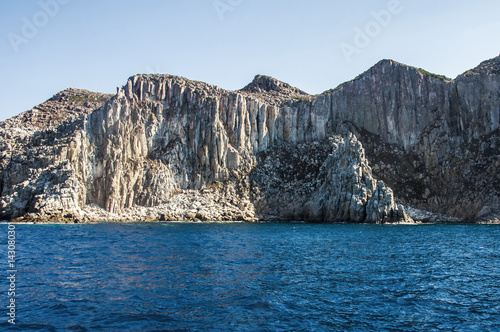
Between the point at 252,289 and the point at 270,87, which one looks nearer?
the point at 252,289

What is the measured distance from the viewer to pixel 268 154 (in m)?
111

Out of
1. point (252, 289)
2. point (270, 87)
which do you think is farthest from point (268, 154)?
point (252, 289)

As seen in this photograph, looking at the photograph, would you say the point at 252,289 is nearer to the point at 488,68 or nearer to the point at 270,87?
the point at 488,68

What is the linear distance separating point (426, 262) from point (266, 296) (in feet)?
62.4

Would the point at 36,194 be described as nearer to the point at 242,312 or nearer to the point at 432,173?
the point at 242,312

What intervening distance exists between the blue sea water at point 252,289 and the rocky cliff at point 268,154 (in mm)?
50668

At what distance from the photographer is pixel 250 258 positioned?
35.6 meters

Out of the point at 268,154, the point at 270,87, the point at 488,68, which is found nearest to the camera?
the point at 488,68

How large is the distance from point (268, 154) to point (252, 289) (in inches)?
3454

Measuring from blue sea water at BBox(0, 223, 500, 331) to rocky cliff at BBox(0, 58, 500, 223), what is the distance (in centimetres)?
5067

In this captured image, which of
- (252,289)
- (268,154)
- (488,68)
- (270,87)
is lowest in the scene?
(252,289)

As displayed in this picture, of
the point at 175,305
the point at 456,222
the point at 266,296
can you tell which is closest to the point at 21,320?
the point at 175,305

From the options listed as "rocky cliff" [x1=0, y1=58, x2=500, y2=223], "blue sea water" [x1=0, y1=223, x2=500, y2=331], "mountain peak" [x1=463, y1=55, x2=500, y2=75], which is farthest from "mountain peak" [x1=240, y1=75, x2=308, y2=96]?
"blue sea water" [x1=0, y1=223, x2=500, y2=331]

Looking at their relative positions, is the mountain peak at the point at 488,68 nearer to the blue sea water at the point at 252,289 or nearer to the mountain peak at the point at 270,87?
the mountain peak at the point at 270,87
